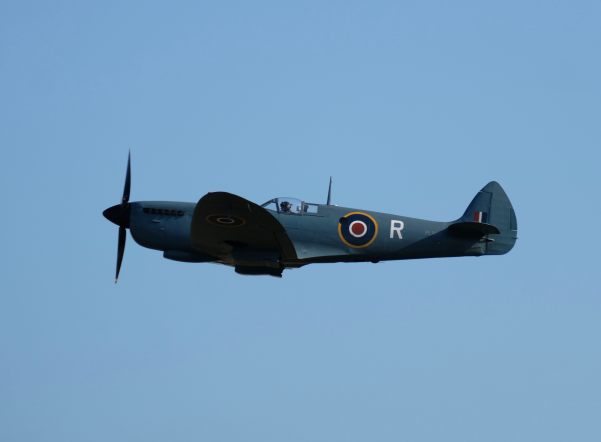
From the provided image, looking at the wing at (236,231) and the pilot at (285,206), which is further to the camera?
the pilot at (285,206)

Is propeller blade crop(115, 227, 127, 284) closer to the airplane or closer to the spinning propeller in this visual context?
the spinning propeller

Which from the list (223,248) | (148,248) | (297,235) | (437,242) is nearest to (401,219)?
(437,242)

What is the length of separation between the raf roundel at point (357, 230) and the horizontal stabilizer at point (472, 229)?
1.54 metres

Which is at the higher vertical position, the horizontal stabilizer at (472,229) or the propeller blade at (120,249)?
the horizontal stabilizer at (472,229)

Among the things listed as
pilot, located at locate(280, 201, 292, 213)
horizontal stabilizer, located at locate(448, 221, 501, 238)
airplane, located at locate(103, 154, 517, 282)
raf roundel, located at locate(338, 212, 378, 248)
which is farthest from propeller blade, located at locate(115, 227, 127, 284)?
horizontal stabilizer, located at locate(448, 221, 501, 238)

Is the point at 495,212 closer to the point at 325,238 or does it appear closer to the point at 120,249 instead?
the point at 325,238

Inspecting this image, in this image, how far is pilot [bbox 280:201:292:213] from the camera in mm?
19312

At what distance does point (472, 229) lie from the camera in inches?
763

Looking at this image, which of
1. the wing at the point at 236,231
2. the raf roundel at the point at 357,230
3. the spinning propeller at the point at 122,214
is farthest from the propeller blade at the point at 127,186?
the raf roundel at the point at 357,230

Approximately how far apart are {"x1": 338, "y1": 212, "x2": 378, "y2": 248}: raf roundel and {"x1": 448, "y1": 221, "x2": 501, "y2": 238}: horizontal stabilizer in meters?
1.54

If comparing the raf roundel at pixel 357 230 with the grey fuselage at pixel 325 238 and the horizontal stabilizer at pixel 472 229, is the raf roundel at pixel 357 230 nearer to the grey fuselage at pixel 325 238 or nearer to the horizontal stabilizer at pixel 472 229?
the grey fuselage at pixel 325 238

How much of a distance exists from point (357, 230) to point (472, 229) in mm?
2233

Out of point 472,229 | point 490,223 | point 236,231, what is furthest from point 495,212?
point 236,231

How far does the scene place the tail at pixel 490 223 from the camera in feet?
63.6
